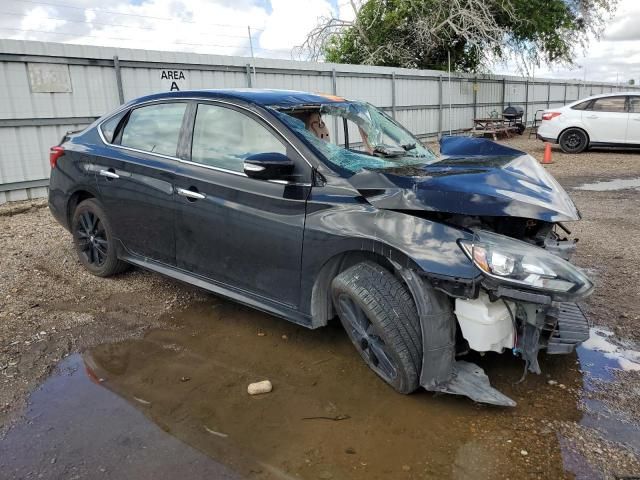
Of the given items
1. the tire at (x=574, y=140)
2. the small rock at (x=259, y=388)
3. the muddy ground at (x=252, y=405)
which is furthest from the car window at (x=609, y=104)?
the small rock at (x=259, y=388)

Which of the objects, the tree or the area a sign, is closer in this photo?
the area a sign

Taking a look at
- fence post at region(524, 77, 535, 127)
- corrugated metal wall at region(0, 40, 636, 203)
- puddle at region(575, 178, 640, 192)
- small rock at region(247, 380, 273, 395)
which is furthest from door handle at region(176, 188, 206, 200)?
fence post at region(524, 77, 535, 127)

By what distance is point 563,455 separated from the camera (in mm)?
2430

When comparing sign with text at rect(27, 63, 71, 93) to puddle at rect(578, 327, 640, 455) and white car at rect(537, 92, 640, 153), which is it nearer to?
puddle at rect(578, 327, 640, 455)

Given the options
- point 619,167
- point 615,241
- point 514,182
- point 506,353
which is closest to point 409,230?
point 514,182

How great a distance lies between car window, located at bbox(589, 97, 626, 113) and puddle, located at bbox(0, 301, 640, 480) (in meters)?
12.2

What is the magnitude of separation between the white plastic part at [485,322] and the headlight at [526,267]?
7.0 inches

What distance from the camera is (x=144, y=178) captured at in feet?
12.9

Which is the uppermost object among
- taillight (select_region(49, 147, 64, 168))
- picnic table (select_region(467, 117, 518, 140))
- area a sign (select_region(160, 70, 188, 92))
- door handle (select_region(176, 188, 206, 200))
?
area a sign (select_region(160, 70, 188, 92))

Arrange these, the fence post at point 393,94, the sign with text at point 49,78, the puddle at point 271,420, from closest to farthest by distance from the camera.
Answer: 1. the puddle at point 271,420
2. the sign with text at point 49,78
3. the fence post at point 393,94

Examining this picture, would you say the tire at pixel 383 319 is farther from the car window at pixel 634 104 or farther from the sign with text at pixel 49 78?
the car window at pixel 634 104

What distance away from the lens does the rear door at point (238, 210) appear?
3178 millimetres

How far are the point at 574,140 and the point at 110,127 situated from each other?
13157mm

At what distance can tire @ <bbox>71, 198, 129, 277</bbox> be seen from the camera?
4500 millimetres
